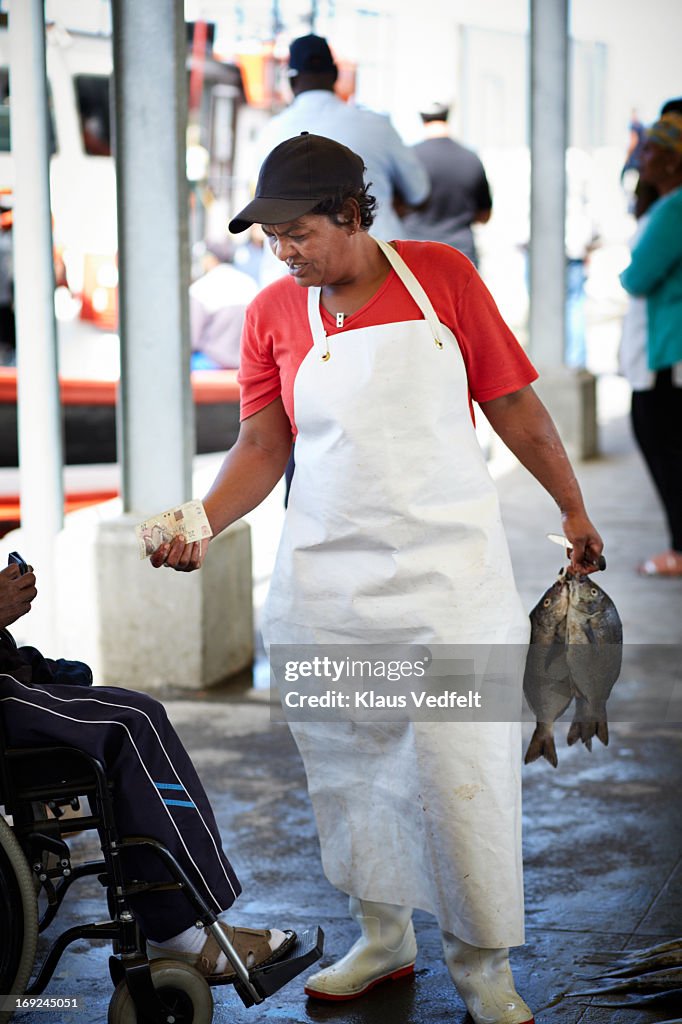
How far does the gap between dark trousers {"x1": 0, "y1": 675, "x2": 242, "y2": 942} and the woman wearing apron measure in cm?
35

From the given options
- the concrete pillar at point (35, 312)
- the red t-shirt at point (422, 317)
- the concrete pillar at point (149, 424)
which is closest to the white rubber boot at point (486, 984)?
the red t-shirt at point (422, 317)

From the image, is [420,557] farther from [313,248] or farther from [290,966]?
[290,966]

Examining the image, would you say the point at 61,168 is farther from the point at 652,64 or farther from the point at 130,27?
the point at 652,64

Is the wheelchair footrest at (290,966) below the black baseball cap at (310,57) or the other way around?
below

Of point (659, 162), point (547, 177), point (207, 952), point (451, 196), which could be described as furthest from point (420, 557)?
point (547, 177)

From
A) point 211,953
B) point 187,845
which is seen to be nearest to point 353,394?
point 187,845

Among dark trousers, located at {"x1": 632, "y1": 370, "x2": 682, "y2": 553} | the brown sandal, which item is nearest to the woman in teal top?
dark trousers, located at {"x1": 632, "y1": 370, "x2": 682, "y2": 553}

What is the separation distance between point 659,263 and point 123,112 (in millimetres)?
2607

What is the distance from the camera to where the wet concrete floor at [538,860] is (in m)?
3.05

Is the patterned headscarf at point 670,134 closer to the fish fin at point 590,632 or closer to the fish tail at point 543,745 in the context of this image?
the fish fin at point 590,632

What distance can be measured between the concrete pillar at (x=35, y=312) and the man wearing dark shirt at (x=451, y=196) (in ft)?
10.7

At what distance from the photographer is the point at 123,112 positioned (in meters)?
5.02

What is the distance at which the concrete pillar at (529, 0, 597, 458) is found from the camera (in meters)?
9.95

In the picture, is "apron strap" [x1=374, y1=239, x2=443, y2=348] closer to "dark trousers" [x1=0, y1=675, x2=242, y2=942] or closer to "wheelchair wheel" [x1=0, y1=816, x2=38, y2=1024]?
"dark trousers" [x1=0, y1=675, x2=242, y2=942]
